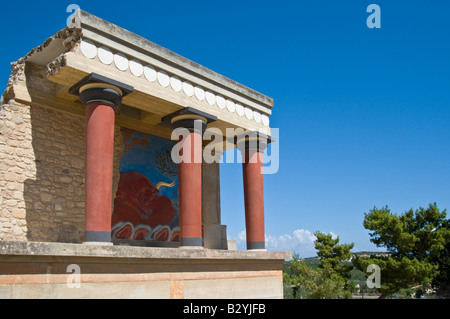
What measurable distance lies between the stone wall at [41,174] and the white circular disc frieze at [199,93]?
109 inches

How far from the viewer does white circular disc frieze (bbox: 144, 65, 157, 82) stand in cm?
935

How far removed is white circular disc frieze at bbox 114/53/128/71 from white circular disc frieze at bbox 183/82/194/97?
1.71m

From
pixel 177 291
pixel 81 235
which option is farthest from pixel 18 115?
pixel 177 291

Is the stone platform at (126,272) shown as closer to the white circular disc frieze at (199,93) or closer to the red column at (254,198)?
the red column at (254,198)

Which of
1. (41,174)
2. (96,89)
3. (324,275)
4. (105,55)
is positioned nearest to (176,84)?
(105,55)

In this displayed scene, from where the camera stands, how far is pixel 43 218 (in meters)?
8.89

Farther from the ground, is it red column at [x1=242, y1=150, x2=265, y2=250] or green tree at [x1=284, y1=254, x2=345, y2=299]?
red column at [x1=242, y1=150, x2=265, y2=250]

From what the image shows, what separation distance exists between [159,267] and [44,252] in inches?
88.5

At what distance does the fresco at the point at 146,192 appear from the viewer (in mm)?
10539

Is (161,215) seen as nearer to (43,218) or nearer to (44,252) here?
(43,218)

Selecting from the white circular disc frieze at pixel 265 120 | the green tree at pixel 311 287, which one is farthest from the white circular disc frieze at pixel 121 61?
the green tree at pixel 311 287

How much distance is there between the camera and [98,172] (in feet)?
26.0

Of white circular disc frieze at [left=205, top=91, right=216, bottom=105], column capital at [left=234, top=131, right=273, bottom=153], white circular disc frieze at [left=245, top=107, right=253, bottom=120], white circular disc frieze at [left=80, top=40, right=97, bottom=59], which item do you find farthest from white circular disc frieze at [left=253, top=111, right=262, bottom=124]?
white circular disc frieze at [left=80, top=40, right=97, bottom=59]

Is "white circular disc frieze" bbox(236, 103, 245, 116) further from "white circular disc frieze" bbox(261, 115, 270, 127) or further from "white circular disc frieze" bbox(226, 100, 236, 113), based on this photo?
"white circular disc frieze" bbox(261, 115, 270, 127)
